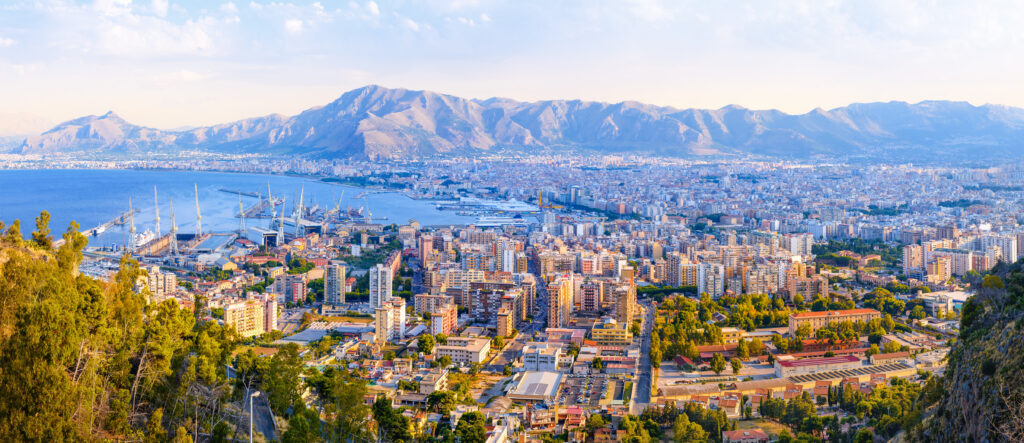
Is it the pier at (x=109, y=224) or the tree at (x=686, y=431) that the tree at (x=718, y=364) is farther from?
the pier at (x=109, y=224)

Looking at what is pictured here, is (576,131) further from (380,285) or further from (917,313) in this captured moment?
(917,313)

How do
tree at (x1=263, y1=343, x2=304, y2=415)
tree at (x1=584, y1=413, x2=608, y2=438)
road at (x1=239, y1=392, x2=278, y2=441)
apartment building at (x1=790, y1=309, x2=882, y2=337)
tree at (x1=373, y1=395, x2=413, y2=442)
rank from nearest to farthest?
road at (x1=239, y1=392, x2=278, y2=441) → tree at (x1=263, y1=343, x2=304, y2=415) → tree at (x1=373, y1=395, x2=413, y2=442) → tree at (x1=584, y1=413, x2=608, y2=438) → apartment building at (x1=790, y1=309, x2=882, y2=337)

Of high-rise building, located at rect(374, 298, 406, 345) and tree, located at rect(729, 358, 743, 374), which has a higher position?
high-rise building, located at rect(374, 298, 406, 345)

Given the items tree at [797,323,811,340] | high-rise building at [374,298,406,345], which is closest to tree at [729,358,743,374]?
tree at [797,323,811,340]

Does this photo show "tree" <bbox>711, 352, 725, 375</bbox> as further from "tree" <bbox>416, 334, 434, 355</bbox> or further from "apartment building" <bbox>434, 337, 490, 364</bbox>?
"tree" <bbox>416, 334, 434, 355</bbox>

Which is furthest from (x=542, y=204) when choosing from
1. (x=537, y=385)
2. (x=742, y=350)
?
(x=537, y=385)

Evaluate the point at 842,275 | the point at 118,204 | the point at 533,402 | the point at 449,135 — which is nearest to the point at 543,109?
the point at 449,135

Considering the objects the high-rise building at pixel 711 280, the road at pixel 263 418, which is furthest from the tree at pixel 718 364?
Answer: the road at pixel 263 418
